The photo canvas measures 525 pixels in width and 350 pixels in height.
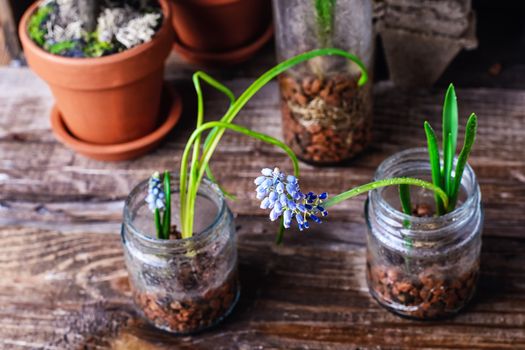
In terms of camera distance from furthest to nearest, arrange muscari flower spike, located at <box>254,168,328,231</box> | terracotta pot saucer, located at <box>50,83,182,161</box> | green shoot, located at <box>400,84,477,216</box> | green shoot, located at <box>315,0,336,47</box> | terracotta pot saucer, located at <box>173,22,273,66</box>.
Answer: terracotta pot saucer, located at <box>173,22,273,66</box>, terracotta pot saucer, located at <box>50,83,182,161</box>, green shoot, located at <box>315,0,336,47</box>, green shoot, located at <box>400,84,477,216</box>, muscari flower spike, located at <box>254,168,328,231</box>

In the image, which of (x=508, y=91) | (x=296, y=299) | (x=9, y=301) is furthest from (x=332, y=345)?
(x=508, y=91)

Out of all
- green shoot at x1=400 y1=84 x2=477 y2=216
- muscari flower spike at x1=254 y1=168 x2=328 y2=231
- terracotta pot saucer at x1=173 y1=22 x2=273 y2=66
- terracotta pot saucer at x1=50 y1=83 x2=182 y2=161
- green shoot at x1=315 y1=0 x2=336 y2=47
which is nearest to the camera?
muscari flower spike at x1=254 y1=168 x2=328 y2=231

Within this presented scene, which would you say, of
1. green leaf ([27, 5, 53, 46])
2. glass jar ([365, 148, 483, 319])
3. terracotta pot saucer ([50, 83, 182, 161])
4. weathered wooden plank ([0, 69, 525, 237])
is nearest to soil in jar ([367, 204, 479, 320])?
glass jar ([365, 148, 483, 319])

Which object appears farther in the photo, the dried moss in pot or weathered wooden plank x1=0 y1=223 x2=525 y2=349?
the dried moss in pot

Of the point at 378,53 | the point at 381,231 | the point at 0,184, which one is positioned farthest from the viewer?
the point at 378,53

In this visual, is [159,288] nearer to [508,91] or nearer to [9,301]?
[9,301]

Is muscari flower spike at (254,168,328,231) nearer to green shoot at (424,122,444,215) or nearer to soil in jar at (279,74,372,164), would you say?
green shoot at (424,122,444,215)

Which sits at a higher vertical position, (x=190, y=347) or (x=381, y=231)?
(x=381, y=231)

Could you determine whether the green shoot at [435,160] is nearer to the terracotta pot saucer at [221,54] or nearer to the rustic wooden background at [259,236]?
the rustic wooden background at [259,236]

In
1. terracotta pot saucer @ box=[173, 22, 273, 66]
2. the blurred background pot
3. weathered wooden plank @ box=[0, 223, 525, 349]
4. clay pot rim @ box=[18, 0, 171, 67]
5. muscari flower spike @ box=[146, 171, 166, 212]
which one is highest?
clay pot rim @ box=[18, 0, 171, 67]
